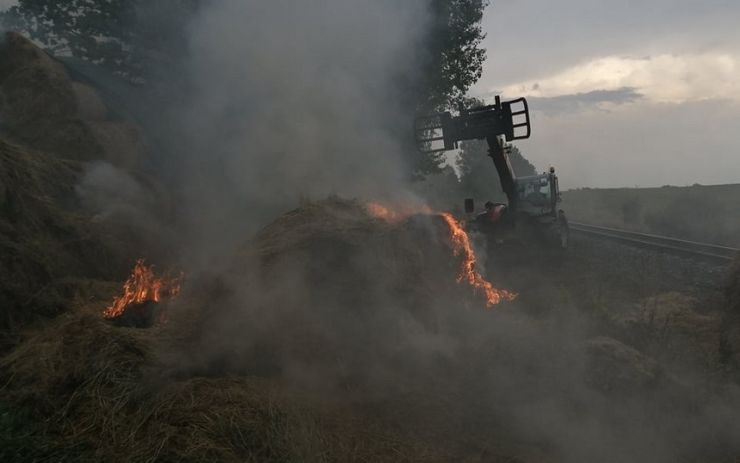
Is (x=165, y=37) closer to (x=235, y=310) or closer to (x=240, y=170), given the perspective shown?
(x=240, y=170)

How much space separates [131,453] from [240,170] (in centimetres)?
927

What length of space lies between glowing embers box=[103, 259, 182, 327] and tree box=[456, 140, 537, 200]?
36.8 m

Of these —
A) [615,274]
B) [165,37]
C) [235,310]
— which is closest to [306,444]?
[235,310]

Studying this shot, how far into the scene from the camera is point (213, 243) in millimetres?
10961

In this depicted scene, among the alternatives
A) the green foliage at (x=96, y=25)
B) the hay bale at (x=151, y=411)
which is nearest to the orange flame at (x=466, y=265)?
the hay bale at (x=151, y=411)

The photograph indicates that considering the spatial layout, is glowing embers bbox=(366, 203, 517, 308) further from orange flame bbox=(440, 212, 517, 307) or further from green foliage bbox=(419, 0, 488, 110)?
green foliage bbox=(419, 0, 488, 110)

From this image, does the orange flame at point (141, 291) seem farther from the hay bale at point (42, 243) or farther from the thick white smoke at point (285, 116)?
the thick white smoke at point (285, 116)

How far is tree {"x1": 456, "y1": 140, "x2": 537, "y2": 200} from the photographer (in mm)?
43531

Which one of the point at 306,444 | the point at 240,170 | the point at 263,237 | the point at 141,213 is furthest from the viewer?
the point at 240,170

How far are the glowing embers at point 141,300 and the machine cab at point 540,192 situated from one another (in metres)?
9.37

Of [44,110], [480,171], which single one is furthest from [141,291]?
[480,171]

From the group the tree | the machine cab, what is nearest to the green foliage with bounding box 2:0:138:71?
the machine cab

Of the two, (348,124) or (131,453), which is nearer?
(131,453)

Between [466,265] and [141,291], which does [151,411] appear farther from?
[466,265]
